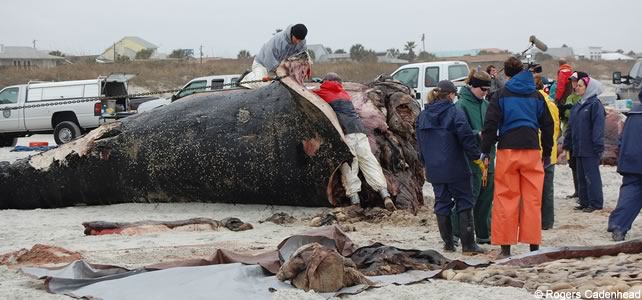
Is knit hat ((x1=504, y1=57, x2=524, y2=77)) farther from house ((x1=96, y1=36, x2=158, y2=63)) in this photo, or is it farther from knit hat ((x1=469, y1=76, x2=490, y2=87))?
house ((x1=96, y1=36, x2=158, y2=63))

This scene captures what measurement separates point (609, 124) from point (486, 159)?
8.09m

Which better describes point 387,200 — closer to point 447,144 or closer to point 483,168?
point 483,168

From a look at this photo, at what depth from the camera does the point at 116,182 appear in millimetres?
10922

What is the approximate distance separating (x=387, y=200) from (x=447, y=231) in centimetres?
194

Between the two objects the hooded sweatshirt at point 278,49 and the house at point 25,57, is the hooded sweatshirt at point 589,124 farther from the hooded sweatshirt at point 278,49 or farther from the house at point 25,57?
the house at point 25,57

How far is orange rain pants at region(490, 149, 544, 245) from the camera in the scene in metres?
7.18

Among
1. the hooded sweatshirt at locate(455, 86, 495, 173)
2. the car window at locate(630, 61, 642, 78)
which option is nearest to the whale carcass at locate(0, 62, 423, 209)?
the hooded sweatshirt at locate(455, 86, 495, 173)

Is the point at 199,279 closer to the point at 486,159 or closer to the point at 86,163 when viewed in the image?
the point at 486,159

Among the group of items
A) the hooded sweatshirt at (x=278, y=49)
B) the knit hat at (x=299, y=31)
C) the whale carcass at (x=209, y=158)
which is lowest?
the whale carcass at (x=209, y=158)

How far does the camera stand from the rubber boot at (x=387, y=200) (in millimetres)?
9625

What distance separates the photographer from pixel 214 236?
8523 mm

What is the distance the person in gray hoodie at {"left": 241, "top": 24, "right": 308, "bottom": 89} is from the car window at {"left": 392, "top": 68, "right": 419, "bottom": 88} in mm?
9143

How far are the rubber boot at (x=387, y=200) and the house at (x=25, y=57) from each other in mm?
59472

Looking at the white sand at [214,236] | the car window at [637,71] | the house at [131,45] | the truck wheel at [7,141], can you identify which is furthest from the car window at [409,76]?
the house at [131,45]
